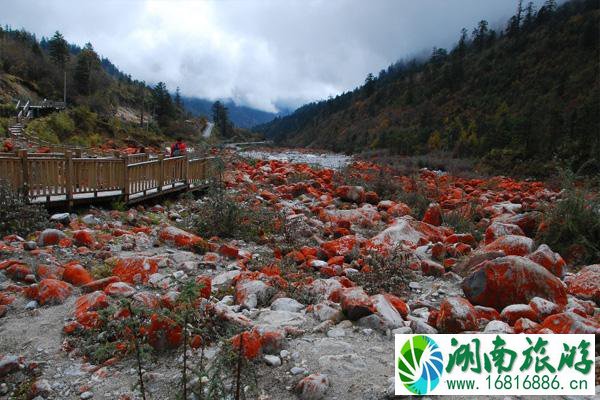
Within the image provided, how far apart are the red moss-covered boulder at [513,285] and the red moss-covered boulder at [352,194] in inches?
298

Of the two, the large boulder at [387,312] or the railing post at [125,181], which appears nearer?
the large boulder at [387,312]

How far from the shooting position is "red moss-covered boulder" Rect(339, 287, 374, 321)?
13.8 feet

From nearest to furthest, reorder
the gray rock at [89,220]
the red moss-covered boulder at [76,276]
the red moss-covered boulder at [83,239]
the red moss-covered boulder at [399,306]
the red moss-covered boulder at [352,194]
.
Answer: the red moss-covered boulder at [399,306] < the red moss-covered boulder at [76,276] < the red moss-covered boulder at [83,239] < the gray rock at [89,220] < the red moss-covered boulder at [352,194]

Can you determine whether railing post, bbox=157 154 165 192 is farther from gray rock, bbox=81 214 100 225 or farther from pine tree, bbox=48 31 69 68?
pine tree, bbox=48 31 69 68

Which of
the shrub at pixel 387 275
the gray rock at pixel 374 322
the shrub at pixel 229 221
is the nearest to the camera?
the gray rock at pixel 374 322

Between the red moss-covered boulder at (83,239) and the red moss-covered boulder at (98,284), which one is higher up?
the red moss-covered boulder at (83,239)

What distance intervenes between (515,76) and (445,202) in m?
44.6

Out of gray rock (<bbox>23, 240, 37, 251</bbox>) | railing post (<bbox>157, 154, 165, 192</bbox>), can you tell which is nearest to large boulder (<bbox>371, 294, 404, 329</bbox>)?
gray rock (<bbox>23, 240, 37, 251</bbox>)

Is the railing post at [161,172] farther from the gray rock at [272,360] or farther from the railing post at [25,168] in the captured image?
the gray rock at [272,360]

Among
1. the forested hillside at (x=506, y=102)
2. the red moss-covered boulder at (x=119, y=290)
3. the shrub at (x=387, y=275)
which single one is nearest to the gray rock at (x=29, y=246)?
the red moss-covered boulder at (x=119, y=290)

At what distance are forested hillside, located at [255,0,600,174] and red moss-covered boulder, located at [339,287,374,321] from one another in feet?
50.9

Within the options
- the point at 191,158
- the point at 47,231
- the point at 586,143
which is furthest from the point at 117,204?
the point at 586,143

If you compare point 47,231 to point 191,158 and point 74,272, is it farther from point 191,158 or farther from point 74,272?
point 191,158

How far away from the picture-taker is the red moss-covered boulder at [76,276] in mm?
5031
